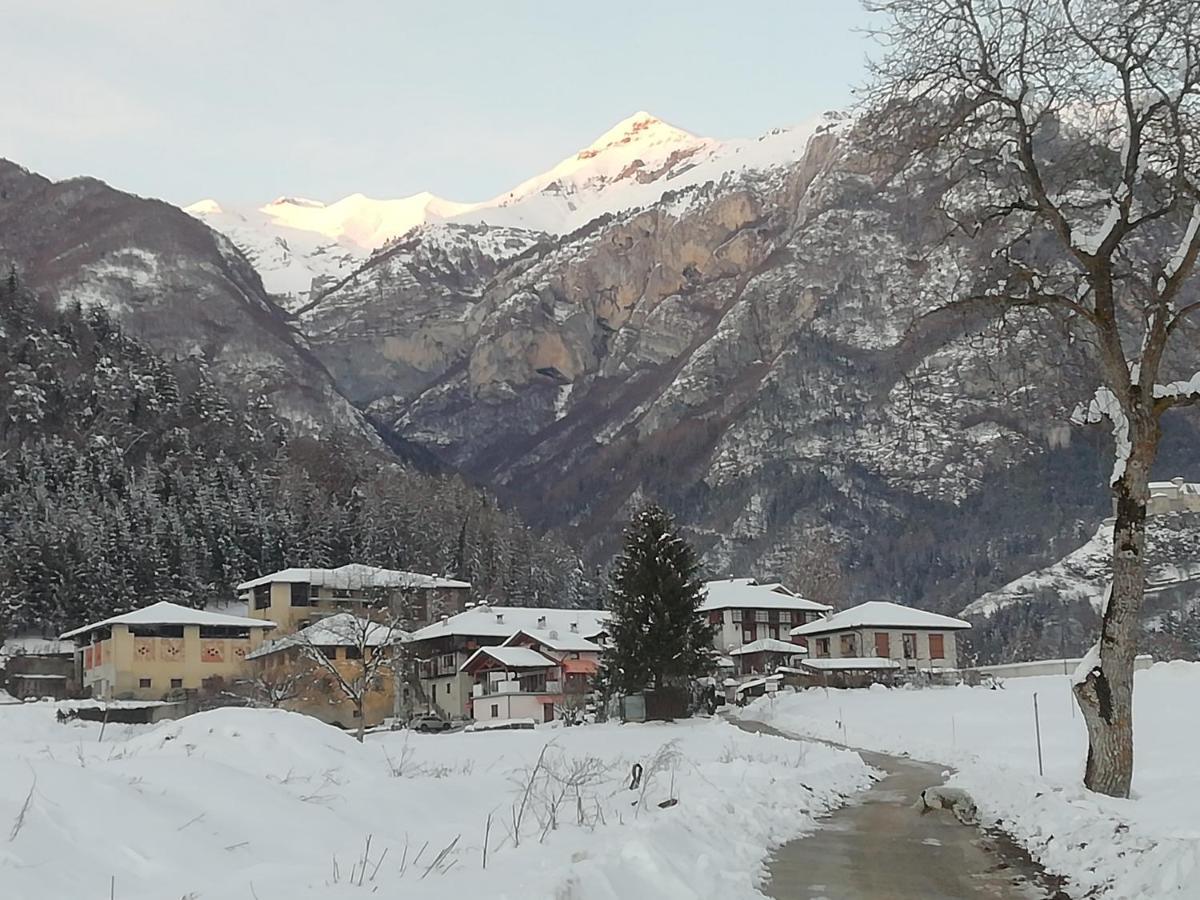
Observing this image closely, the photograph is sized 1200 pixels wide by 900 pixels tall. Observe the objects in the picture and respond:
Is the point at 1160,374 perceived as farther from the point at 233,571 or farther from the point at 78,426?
the point at 78,426

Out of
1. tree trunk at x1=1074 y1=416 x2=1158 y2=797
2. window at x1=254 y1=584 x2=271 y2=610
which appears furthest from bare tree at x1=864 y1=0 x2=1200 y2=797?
window at x1=254 y1=584 x2=271 y2=610

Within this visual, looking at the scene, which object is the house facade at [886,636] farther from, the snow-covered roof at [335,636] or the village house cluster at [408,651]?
the snow-covered roof at [335,636]

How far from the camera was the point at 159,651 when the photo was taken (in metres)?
76.8

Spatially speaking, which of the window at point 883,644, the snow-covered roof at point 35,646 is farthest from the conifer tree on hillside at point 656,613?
the snow-covered roof at point 35,646

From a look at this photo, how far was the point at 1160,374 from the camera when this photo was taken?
14.8m

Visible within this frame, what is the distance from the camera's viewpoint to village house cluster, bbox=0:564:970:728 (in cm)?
7100

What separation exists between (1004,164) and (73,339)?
139 meters

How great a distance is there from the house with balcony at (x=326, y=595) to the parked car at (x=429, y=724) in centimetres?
1861

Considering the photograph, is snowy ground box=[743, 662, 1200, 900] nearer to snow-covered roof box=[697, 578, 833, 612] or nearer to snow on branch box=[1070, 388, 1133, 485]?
snow on branch box=[1070, 388, 1133, 485]

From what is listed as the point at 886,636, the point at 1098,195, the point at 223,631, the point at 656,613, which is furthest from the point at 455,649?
the point at 1098,195

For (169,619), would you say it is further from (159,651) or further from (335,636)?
(335,636)

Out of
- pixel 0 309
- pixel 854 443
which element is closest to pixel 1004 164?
pixel 0 309

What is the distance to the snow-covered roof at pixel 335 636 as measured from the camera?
221 feet

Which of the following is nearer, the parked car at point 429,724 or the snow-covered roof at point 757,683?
the parked car at point 429,724
